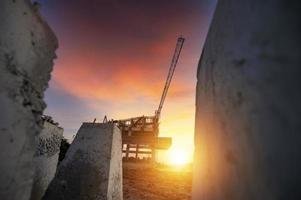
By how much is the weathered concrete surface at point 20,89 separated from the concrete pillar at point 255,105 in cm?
170

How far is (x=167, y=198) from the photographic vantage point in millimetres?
9734

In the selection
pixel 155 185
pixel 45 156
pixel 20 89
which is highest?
pixel 20 89

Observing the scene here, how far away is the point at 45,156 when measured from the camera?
631 centimetres

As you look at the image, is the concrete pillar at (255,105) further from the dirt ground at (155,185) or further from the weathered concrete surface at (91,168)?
A: the dirt ground at (155,185)

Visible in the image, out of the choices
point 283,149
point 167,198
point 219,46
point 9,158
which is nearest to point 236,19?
point 219,46

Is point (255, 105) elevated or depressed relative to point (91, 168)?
elevated

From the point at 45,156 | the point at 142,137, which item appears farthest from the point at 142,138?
the point at 45,156

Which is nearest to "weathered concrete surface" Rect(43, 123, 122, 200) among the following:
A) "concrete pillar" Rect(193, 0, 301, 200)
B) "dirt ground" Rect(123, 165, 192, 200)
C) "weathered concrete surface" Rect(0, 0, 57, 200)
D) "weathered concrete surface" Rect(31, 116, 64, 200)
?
"weathered concrete surface" Rect(31, 116, 64, 200)

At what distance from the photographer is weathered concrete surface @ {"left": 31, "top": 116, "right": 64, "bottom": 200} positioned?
584 centimetres

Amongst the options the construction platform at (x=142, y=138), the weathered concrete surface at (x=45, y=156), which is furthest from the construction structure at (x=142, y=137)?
the weathered concrete surface at (x=45, y=156)

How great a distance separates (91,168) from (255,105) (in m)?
5.40

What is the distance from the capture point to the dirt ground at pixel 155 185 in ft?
32.5

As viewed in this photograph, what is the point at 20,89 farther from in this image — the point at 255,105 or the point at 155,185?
the point at 155,185

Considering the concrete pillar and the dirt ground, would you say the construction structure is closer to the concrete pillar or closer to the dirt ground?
the dirt ground
